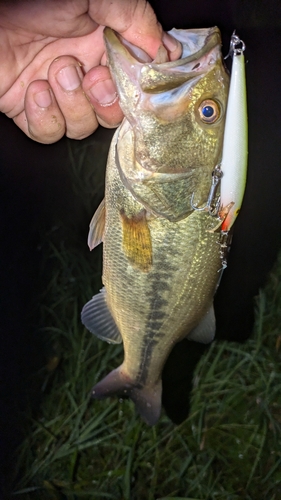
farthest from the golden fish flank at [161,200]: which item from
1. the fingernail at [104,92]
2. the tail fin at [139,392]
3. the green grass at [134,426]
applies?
the green grass at [134,426]

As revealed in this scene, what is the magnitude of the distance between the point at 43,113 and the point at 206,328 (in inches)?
42.3

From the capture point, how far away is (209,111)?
121 cm

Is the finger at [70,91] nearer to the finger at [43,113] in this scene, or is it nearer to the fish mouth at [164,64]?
the finger at [43,113]

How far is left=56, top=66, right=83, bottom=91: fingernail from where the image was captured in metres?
1.61

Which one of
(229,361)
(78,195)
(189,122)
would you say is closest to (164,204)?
(189,122)

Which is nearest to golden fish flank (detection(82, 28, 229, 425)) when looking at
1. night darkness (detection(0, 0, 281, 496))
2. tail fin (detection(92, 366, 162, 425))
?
tail fin (detection(92, 366, 162, 425))

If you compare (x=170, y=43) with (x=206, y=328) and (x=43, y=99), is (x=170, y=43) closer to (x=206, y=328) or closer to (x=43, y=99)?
(x=43, y=99)

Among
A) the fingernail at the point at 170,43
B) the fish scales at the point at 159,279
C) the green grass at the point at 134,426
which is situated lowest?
the green grass at the point at 134,426

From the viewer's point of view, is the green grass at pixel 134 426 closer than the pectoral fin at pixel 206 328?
No

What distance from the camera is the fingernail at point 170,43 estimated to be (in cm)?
128

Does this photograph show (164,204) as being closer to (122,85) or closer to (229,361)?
(122,85)

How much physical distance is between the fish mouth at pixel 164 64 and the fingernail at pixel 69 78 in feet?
1.55

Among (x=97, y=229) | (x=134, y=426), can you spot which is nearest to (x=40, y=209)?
(x=134, y=426)

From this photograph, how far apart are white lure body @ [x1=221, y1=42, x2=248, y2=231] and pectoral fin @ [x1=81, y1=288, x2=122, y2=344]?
0.67 meters
